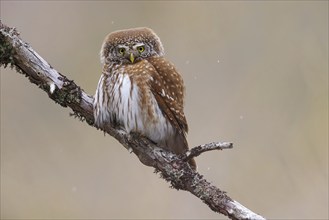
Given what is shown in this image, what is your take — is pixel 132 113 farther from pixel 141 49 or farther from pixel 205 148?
pixel 205 148

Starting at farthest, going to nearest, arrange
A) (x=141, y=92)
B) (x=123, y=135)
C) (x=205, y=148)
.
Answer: (x=141, y=92), (x=123, y=135), (x=205, y=148)

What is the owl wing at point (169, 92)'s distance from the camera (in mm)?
3949

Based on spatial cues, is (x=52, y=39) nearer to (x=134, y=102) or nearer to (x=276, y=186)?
(x=276, y=186)

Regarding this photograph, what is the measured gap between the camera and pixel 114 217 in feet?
25.3

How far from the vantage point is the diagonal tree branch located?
3.52 m

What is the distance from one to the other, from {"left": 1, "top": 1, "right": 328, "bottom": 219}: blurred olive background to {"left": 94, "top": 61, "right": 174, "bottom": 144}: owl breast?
3197 millimetres

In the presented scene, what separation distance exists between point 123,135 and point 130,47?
1.71 feet

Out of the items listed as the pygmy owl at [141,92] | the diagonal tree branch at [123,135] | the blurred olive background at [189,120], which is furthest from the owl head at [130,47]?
the blurred olive background at [189,120]

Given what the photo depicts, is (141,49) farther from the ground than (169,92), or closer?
farther from the ground

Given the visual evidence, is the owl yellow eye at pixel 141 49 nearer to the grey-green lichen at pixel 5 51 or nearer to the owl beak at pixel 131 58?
the owl beak at pixel 131 58

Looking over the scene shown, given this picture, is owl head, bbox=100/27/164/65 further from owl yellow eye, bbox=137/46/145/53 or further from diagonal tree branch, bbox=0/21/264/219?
diagonal tree branch, bbox=0/21/264/219

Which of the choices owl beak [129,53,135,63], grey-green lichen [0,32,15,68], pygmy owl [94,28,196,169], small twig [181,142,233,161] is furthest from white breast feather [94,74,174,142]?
grey-green lichen [0,32,15,68]

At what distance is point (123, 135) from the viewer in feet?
12.5

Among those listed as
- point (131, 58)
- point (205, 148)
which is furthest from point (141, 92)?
point (205, 148)
